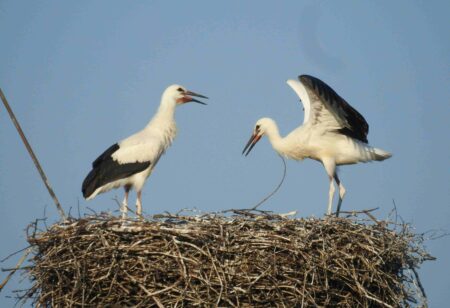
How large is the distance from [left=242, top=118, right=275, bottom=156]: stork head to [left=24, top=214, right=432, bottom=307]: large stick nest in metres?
2.85

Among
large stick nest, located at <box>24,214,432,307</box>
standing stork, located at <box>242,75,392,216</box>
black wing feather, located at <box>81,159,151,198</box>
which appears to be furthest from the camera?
standing stork, located at <box>242,75,392,216</box>

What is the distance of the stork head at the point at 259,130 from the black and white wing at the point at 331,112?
41cm

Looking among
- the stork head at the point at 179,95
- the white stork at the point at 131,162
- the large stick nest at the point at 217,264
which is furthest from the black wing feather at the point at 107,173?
the large stick nest at the point at 217,264

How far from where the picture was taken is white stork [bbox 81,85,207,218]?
9.05 m

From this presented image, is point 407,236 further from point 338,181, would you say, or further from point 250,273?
point 338,181

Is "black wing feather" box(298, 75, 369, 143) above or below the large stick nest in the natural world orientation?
above

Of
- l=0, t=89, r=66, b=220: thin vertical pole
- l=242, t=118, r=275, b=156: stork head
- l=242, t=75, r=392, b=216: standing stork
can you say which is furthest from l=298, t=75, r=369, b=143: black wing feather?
l=0, t=89, r=66, b=220: thin vertical pole

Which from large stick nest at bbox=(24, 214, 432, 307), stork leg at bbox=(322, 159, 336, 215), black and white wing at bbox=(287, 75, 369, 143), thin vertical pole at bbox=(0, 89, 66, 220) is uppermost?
black and white wing at bbox=(287, 75, 369, 143)

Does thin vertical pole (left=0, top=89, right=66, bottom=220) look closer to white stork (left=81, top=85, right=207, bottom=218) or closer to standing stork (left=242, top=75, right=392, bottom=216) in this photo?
white stork (left=81, top=85, right=207, bottom=218)

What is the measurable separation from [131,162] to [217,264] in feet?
8.59

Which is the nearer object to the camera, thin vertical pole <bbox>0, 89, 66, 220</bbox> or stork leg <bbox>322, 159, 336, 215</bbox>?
thin vertical pole <bbox>0, 89, 66, 220</bbox>

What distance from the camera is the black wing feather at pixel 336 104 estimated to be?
9164 millimetres

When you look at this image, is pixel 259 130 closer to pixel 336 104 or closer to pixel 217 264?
pixel 336 104

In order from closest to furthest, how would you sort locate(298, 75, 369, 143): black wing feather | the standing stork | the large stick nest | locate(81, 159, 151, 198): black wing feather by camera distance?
the large stick nest, locate(81, 159, 151, 198): black wing feather, locate(298, 75, 369, 143): black wing feather, the standing stork
